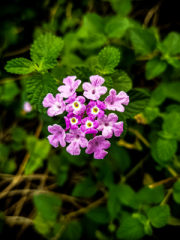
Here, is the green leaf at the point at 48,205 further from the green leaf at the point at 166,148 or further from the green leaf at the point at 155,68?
the green leaf at the point at 155,68

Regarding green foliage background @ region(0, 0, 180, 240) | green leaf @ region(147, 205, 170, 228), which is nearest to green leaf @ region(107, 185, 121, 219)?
green foliage background @ region(0, 0, 180, 240)

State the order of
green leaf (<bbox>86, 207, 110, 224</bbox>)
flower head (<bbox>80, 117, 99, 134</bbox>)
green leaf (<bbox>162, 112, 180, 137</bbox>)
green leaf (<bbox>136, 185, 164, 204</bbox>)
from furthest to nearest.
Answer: green leaf (<bbox>86, 207, 110, 224</bbox>) < green leaf (<bbox>136, 185, 164, 204</bbox>) < green leaf (<bbox>162, 112, 180, 137</bbox>) < flower head (<bbox>80, 117, 99, 134</bbox>)

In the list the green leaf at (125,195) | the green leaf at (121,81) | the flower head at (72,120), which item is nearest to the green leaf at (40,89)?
the flower head at (72,120)

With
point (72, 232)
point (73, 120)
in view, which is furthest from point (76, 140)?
point (72, 232)

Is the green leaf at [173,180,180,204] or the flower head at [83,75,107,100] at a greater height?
the flower head at [83,75,107,100]

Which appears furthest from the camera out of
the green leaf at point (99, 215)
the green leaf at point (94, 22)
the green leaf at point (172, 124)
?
the green leaf at point (99, 215)

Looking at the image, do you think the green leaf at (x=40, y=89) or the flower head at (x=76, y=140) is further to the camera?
the green leaf at (x=40, y=89)

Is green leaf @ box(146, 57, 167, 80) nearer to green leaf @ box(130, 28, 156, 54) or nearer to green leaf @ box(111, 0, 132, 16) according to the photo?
green leaf @ box(130, 28, 156, 54)

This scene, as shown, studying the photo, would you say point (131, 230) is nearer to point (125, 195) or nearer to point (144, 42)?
point (125, 195)
